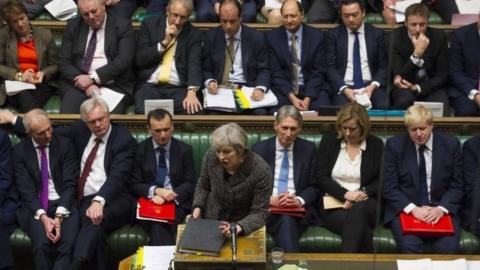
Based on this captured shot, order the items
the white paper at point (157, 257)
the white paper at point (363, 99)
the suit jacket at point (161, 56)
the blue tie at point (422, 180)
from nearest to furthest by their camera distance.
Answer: the white paper at point (157, 257)
the blue tie at point (422, 180)
the white paper at point (363, 99)
the suit jacket at point (161, 56)

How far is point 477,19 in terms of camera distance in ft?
16.3

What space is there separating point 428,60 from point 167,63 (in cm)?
150

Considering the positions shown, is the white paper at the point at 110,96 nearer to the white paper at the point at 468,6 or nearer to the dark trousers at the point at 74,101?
the dark trousers at the point at 74,101

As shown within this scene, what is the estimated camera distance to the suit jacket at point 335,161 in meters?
3.93

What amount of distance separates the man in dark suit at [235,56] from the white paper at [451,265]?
175cm

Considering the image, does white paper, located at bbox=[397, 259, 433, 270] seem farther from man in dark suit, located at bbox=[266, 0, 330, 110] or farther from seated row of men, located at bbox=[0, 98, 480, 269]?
man in dark suit, located at bbox=[266, 0, 330, 110]

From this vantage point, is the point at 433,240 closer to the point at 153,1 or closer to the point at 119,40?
the point at 119,40

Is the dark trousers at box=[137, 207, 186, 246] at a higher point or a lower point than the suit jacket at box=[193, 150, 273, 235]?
lower

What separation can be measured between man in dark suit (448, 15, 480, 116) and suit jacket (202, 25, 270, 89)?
42.2 inches

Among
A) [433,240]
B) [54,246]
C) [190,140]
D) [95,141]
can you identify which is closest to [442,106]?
[433,240]

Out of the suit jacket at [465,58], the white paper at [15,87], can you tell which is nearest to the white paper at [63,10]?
the white paper at [15,87]

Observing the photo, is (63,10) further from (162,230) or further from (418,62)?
(418,62)

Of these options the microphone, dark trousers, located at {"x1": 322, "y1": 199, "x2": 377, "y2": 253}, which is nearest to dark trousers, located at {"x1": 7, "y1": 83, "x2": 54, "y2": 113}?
dark trousers, located at {"x1": 322, "y1": 199, "x2": 377, "y2": 253}

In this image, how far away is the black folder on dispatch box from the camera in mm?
3045
